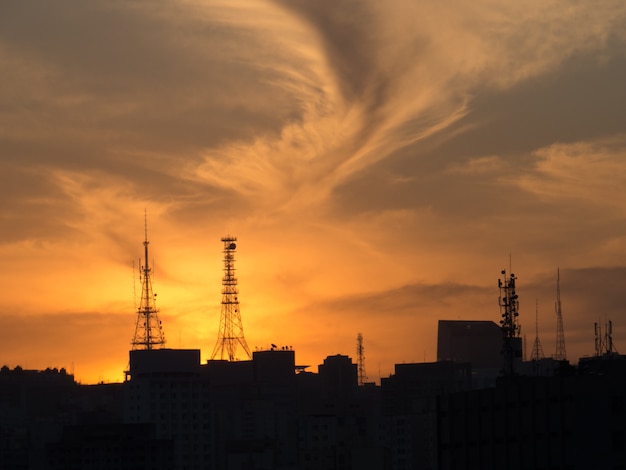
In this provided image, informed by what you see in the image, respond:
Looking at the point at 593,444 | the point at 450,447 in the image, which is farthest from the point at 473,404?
the point at 593,444

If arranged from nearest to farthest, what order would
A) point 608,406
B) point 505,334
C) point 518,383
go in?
point 608,406 → point 518,383 → point 505,334

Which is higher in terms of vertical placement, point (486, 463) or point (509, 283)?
point (509, 283)

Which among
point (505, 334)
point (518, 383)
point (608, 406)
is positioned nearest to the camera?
point (608, 406)

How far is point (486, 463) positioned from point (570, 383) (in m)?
10.9

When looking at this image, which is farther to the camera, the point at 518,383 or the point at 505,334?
the point at 505,334

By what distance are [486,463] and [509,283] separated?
70.5ft

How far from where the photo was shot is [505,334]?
13625 cm

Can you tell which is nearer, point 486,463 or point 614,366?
point 614,366

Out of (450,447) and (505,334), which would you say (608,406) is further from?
(505,334)

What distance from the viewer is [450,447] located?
124688 mm

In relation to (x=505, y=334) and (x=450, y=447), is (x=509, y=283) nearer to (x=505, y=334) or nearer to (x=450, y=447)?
(x=505, y=334)

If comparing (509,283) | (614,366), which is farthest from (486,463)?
(509,283)

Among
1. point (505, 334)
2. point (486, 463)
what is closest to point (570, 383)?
point (486, 463)

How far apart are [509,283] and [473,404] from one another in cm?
1828
